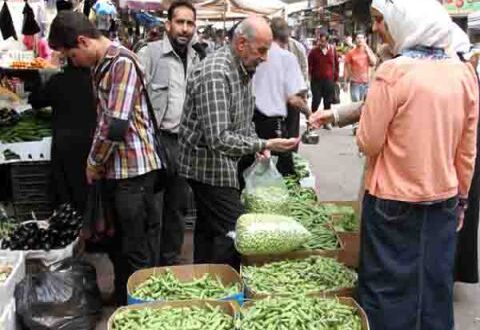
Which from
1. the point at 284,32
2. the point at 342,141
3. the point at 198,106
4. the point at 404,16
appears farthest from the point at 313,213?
the point at 342,141

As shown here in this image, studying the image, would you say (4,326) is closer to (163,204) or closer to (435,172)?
(163,204)

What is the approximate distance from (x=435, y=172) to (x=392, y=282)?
0.58m

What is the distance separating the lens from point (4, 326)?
344 centimetres

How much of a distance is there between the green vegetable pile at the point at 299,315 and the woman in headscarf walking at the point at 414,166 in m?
0.15

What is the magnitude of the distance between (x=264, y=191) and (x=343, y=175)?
5100mm

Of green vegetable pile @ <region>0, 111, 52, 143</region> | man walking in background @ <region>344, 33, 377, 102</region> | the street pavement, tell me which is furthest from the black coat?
man walking in background @ <region>344, 33, 377, 102</region>

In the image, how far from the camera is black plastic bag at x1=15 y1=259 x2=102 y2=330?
370cm

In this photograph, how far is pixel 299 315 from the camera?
300cm

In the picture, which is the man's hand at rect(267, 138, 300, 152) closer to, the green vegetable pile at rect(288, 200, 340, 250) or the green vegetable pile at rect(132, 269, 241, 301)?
the green vegetable pile at rect(288, 200, 340, 250)

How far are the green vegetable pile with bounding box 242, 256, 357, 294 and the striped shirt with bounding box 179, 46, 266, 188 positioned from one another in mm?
550

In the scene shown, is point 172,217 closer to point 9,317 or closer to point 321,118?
point 9,317

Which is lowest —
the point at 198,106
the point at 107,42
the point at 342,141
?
the point at 342,141

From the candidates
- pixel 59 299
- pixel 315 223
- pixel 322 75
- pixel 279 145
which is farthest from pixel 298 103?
pixel 322 75

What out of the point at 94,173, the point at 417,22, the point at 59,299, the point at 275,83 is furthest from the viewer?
the point at 275,83
